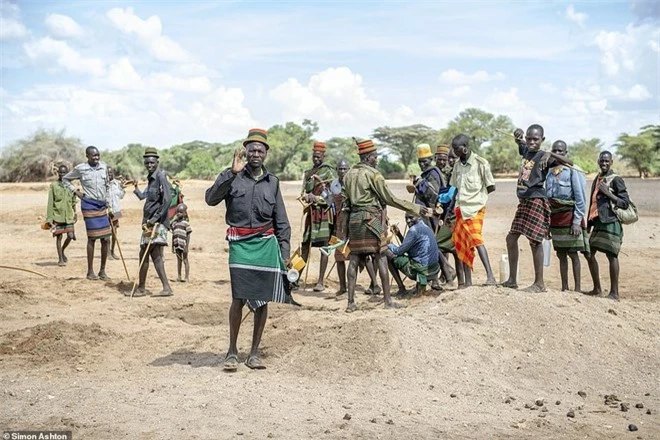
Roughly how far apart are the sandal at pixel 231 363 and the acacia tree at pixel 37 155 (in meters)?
40.4

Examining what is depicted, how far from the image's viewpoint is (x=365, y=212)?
8875 millimetres

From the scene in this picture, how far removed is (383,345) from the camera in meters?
6.87

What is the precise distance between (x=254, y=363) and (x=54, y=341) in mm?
2085

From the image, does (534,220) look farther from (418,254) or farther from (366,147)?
(366,147)

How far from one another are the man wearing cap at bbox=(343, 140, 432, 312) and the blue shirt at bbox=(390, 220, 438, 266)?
2.23 feet

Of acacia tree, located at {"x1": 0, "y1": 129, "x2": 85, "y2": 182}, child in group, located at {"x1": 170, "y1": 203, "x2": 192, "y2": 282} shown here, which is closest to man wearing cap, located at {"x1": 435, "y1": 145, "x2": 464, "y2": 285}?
child in group, located at {"x1": 170, "y1": 203, "x2": 192, "y2": 282}

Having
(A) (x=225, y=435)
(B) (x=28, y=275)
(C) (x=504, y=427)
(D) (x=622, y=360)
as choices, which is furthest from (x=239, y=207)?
(B) (x=28, y=275)

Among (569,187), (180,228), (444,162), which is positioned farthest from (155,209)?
(569,187)

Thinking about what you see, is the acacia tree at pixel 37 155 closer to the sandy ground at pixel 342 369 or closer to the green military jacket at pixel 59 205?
the green military jacket at pixel 59 205

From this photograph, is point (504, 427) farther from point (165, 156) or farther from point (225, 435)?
point (165, 156)

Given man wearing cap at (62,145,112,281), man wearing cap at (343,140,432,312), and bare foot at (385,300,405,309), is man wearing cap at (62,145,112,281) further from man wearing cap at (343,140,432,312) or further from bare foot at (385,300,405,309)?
bare foot at (385,300,405,309)

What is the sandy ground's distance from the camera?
5.46 meters

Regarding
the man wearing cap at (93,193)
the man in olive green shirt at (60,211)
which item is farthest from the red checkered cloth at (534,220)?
the man in olive green shirt at (60,211)

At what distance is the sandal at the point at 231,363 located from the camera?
6629 millimetres
